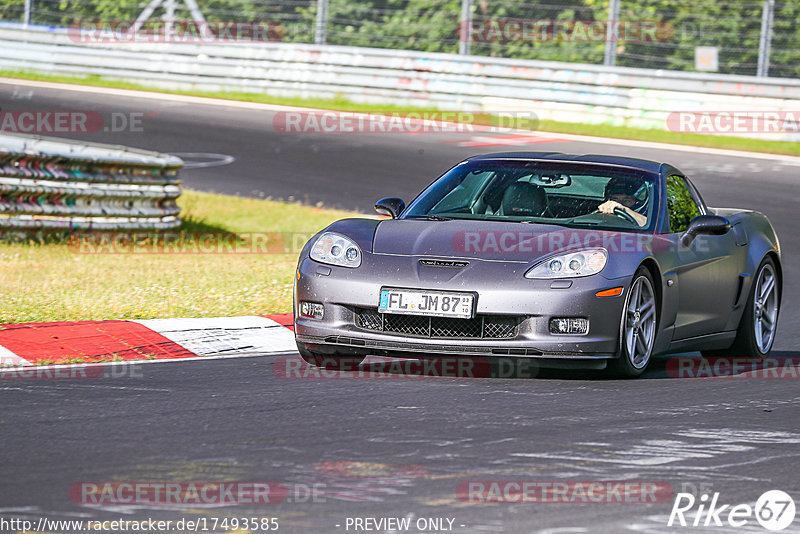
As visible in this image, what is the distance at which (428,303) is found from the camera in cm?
677

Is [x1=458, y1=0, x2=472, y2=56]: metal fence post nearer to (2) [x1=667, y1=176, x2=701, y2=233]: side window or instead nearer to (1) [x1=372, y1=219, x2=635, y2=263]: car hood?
(2) [x1=667, y1=176, x2=701, y2=233]: side window

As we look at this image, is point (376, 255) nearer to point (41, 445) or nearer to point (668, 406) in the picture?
point (668, 406)

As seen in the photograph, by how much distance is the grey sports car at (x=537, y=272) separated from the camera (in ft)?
22.2

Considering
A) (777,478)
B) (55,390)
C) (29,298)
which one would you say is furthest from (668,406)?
(29,298)

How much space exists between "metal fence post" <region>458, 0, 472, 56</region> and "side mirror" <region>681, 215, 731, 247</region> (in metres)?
15.6

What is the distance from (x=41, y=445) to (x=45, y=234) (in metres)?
7.45

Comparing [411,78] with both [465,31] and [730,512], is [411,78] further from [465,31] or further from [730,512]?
[730,512]

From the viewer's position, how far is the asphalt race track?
172 inches

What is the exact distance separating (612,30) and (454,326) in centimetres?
1555

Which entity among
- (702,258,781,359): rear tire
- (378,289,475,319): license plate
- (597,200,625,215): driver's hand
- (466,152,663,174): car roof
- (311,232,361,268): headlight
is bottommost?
(702,258,781,359): rear tire

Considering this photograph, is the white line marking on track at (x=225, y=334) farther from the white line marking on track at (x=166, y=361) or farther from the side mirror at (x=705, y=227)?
the side mirror at (x=705, y=227)

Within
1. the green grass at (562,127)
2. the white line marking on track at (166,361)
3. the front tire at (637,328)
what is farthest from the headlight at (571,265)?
the green grass at (562,127)

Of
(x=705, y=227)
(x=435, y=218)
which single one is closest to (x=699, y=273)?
(x=705, y=227)

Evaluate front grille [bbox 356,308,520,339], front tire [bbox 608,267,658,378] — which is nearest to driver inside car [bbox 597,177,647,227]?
front tire [bbox 608,267,658,378]
